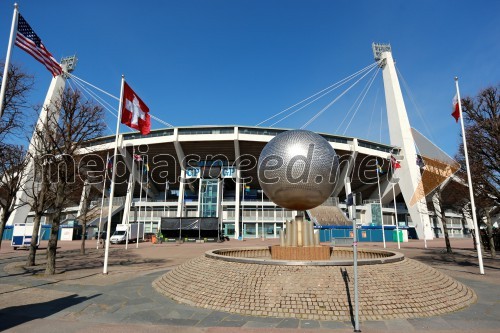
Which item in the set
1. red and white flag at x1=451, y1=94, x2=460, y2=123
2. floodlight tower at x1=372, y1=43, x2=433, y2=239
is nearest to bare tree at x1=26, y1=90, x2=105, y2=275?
red and white flag at x1=451, y1=94, x2=460, y2=123

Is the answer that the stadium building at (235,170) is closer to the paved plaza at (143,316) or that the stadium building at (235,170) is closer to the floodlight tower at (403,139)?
the floodlight tower at (403,139)

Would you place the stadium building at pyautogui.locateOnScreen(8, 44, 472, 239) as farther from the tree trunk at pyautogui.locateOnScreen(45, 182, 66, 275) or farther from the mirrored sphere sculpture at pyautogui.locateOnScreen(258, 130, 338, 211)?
the mirrored sphere sculpture at pyautogui.locateOnScreen(258, 130, 338, 211)

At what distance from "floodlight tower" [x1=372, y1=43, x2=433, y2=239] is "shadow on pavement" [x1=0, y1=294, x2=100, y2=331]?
52981 millimetres

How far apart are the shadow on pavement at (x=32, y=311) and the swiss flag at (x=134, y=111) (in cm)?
909

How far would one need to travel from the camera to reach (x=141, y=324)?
7.39m

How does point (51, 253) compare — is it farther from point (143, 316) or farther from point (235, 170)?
point (235, 170)

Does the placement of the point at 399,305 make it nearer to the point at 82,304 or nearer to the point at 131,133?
the point at 82,304

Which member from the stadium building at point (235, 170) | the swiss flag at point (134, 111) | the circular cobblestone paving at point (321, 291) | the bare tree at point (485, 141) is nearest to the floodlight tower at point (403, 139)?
the stadium building at point (235, 170)

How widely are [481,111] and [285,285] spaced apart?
17604 millimetres

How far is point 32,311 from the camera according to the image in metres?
8.52

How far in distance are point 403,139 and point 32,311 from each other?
5884cm

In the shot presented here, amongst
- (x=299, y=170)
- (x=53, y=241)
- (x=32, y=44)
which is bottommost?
(x=53, y=241)

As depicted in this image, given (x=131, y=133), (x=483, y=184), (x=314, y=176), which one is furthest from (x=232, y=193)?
(x=314, y=176)

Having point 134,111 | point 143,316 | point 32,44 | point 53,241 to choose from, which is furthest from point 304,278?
point 134,111
